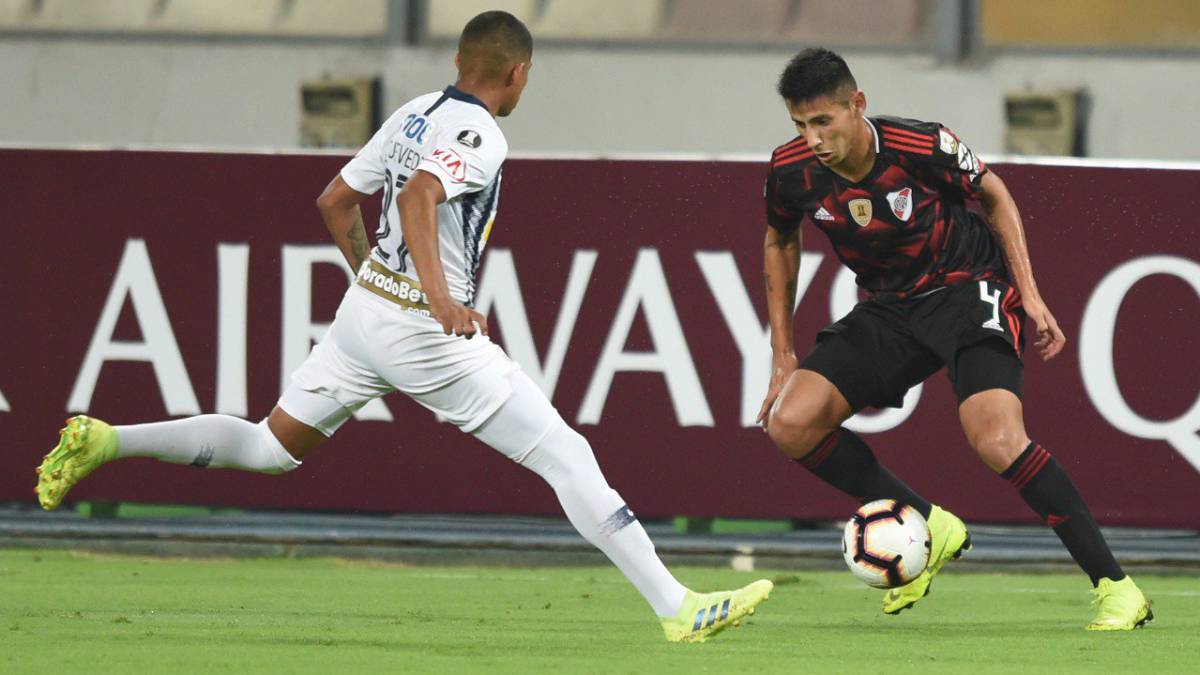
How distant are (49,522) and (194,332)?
113 cm

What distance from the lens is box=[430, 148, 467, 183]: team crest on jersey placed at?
6605 mm

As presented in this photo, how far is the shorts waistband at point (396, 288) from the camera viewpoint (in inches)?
272

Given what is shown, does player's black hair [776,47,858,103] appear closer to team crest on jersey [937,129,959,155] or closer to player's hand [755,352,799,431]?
team crest on jersey [937,129,959,155]

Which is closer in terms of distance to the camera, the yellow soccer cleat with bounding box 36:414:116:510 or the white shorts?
the white shorts

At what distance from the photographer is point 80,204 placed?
33.9 ft

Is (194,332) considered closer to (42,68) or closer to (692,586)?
(692,586)

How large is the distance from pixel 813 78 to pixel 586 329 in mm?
2980

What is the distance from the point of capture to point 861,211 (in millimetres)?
7629

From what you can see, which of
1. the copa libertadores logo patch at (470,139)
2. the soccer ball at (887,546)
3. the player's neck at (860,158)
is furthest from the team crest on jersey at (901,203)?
the copa libertadores logo patch at (470,139)

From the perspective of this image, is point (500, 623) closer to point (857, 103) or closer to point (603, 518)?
point (603, 518)

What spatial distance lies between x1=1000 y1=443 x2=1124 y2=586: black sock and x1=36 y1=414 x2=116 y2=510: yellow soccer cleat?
2.93 metres

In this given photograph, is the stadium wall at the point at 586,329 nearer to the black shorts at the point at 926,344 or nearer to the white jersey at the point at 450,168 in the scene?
the black shorts at the point at 926,344

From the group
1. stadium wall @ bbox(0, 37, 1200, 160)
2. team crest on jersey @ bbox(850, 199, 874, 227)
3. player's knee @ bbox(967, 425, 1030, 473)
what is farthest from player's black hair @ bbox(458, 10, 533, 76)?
stadium wall @ bbox(0, 37, 1200, 160)

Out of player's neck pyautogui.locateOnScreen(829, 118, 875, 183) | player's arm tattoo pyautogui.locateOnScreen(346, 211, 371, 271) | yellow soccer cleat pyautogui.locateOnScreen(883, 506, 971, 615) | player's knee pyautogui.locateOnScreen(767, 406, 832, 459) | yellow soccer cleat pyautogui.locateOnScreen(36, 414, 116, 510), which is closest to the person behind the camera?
yellow soccer cleat pyautogui.locateOnScreen(36, 414, 116, 510)
